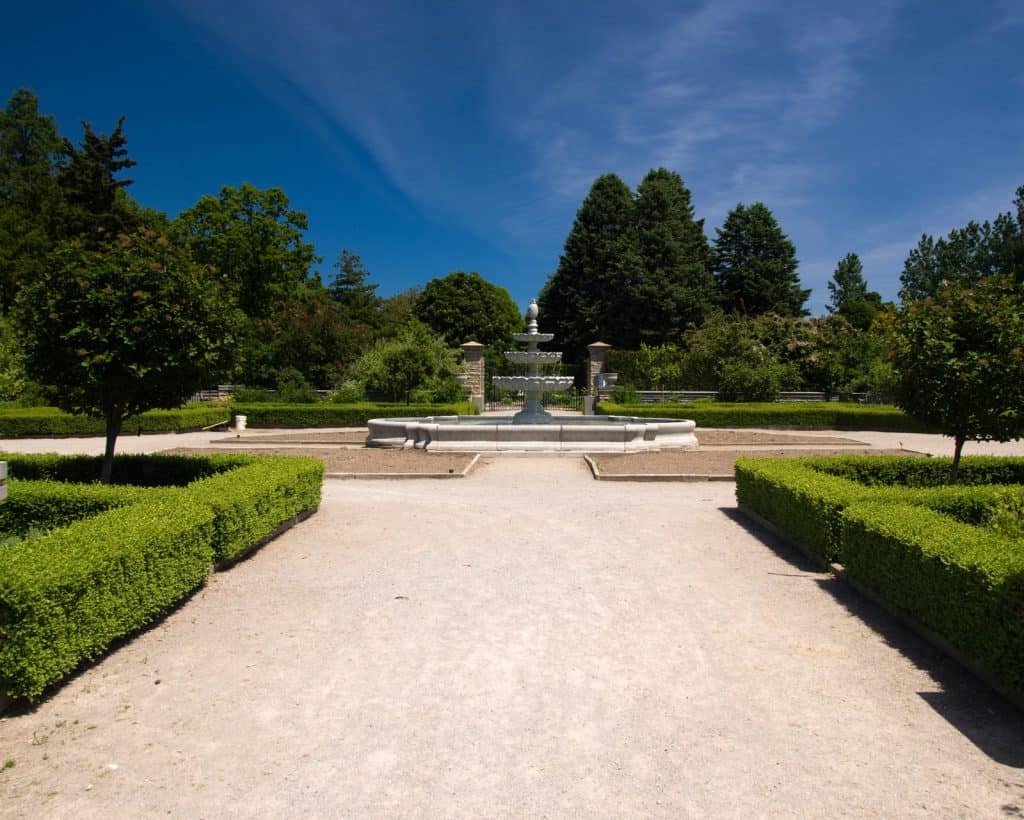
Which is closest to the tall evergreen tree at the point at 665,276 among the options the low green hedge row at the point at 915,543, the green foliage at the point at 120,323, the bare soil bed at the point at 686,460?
the bare soil bed at the point at 686,460

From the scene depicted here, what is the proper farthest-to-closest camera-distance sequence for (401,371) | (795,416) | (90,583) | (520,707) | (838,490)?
1. (401,371)
2. (795,416)
3. (838,490)
4. (90,583)
5. (520,707)

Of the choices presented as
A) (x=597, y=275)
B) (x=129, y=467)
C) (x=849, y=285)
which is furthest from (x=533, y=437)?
(x=849, y=285)

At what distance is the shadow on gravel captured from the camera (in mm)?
3520

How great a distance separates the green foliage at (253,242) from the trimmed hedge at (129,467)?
36.4m

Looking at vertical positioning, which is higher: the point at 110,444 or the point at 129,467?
the point at 110,444

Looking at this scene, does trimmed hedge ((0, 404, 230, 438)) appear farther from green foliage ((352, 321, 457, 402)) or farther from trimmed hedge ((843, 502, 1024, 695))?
trimmed hedge ((843, 502, 1024, 695))

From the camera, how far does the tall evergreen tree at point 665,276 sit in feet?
140

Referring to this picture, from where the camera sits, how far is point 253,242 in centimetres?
4534

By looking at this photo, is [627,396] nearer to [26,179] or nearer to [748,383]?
[748,383]

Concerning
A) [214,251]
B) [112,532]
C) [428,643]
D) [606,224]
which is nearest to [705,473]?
[428,643]

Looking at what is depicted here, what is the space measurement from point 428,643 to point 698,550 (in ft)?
11.7

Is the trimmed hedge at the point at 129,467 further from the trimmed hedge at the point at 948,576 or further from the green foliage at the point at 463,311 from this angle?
the green foliage at the point at 463,311

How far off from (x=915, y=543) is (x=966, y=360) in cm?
528

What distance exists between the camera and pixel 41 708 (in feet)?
12.6
